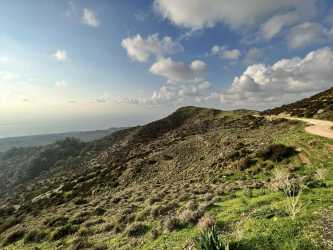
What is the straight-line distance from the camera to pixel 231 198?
13.8 meters

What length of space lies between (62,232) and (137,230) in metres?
6.84

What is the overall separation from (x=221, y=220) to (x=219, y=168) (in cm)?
1532

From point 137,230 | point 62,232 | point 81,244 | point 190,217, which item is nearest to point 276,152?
point 190,217

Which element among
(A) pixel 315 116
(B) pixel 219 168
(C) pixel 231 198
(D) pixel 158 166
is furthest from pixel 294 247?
(A) pixel 315 116

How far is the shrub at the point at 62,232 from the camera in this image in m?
14.8

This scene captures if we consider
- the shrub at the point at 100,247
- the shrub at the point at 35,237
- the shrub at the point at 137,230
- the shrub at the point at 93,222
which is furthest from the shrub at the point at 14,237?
the shrub at the point at 137,230

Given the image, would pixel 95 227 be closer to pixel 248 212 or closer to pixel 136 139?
pixel 248 212

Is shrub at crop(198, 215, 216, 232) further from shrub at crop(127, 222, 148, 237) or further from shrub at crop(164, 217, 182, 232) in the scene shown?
shrub at crop(127, 222, 148, 237)

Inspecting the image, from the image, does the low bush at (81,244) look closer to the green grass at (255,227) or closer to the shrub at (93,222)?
the green grass at (255,227)

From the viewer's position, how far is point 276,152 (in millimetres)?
22141

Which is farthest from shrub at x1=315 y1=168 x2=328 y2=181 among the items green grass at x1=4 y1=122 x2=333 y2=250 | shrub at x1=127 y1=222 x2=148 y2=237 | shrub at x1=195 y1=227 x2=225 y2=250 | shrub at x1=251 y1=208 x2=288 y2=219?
shrub at x1=127 y1=222 x2=148 y2=237

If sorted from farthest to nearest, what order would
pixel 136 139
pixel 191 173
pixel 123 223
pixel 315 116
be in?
pixel 136 139 → pixel 315 116 → pixel 191 173 → pixel 123 223

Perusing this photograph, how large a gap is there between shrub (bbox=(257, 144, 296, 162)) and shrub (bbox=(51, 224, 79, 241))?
732 inches

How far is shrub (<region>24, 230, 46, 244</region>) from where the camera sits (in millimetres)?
15985
